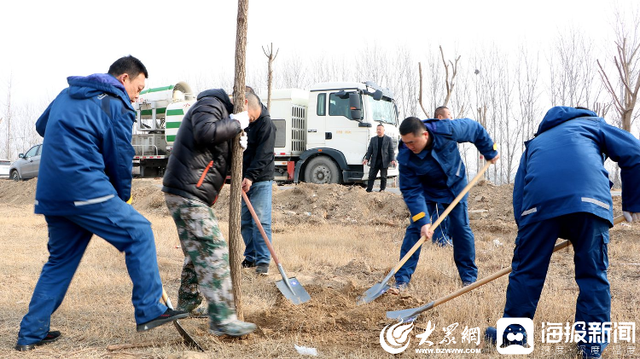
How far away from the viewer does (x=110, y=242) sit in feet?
10.4

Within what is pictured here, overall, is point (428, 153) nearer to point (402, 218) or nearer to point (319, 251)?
point (319, 251)

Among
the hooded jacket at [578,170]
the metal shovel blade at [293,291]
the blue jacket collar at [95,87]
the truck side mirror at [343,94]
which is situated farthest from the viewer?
the truck side mirror at [343,94]

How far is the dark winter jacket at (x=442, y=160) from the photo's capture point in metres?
4.65

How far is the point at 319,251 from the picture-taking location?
675 centimetres

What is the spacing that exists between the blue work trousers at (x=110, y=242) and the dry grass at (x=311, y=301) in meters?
0.27

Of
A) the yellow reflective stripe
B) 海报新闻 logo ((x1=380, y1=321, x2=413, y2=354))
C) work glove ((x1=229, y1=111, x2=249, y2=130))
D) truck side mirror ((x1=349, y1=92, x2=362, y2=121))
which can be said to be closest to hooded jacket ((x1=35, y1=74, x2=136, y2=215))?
work glove ((x1=229, y1=111, x2=249, y2=130))

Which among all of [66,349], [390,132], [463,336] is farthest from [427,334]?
[390,132]

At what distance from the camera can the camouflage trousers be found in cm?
323

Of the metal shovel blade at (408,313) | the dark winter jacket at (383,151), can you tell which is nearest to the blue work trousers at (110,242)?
the metal shovel blade at (408,313)

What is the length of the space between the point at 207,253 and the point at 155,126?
15114 millimetres

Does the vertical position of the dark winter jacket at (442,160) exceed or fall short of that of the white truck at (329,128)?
it falls short

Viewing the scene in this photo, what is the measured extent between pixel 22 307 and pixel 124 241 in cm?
195

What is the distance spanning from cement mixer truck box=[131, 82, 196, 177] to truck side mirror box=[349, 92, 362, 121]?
6.37 meters

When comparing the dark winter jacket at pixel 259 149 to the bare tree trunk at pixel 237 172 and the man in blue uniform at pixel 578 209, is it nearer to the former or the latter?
the bare tree trunk at pixel 237 172
